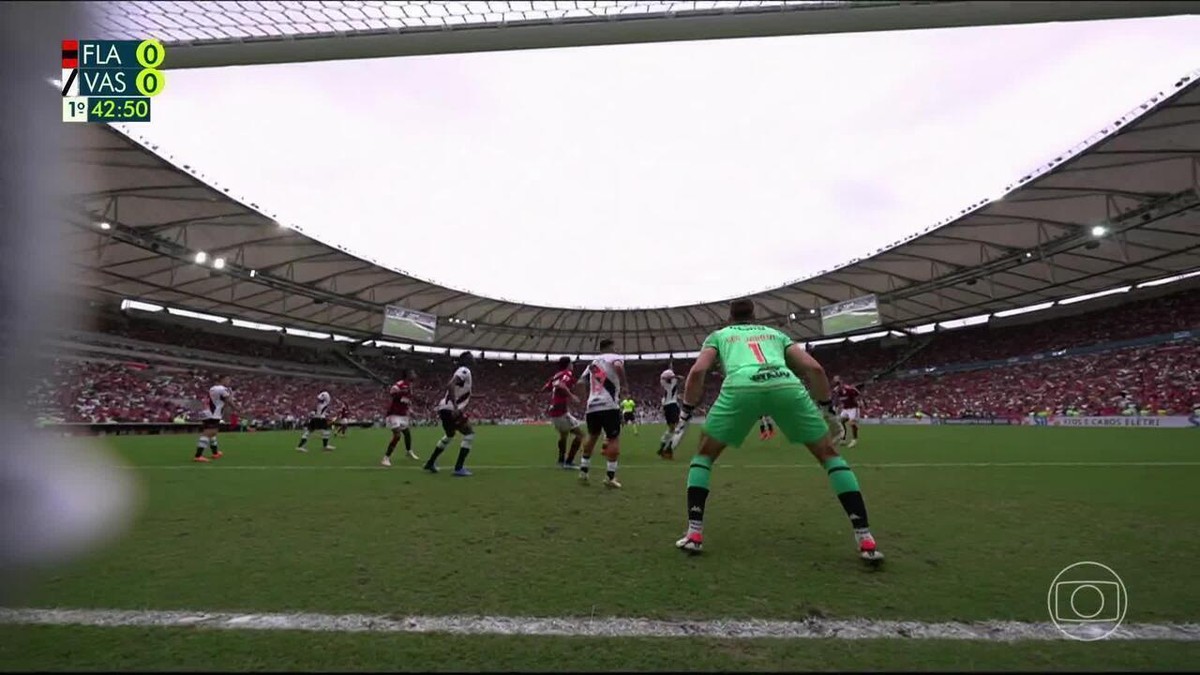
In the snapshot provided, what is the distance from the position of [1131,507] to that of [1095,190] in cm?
2158

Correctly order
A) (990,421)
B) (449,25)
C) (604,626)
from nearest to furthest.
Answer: (604,626) → (449,25) → (990,421)

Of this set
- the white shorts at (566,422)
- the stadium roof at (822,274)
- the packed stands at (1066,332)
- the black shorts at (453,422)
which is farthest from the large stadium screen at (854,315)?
the black shorts at (453,422)

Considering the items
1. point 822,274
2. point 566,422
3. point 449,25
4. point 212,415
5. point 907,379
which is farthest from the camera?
point 907,379

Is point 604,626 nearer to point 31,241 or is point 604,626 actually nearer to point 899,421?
point 31,241

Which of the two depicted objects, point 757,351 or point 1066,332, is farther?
point 1066,332

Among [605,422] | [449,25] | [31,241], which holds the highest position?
[449,25]

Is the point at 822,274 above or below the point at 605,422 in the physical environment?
above

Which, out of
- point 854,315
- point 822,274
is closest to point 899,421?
point 854,315

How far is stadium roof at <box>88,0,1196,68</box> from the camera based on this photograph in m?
3.30

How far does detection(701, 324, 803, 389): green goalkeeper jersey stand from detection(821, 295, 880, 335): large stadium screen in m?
29.4

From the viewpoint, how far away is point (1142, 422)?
21.5 m

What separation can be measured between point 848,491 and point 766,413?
73 centimetres

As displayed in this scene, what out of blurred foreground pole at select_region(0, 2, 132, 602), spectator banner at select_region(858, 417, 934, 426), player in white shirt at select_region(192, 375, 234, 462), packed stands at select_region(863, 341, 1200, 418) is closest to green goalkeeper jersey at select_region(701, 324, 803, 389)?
blurred foreground pole at select_region(0, 2, 132, 602)

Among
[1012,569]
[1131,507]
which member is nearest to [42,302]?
[1012,569]
